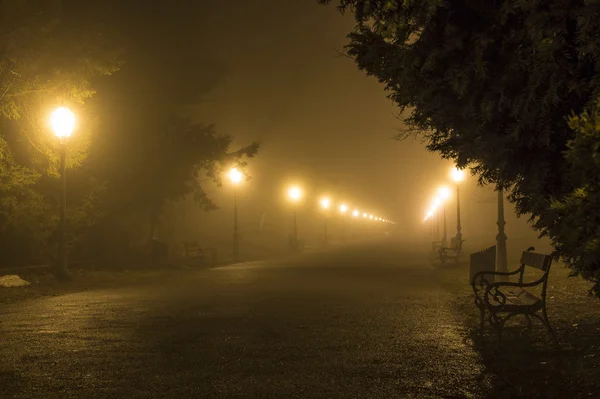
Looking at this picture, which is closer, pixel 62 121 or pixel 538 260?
pixel 538 260

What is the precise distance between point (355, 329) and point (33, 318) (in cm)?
603

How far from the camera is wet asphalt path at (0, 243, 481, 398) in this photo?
5.60m

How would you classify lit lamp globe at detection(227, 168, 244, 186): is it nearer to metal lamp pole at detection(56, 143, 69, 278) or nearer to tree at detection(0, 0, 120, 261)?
tree at detection(0, 0, 120, 261)

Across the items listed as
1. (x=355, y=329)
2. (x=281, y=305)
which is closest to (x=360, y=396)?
(x=355, y=329)

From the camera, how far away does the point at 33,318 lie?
34.2ft

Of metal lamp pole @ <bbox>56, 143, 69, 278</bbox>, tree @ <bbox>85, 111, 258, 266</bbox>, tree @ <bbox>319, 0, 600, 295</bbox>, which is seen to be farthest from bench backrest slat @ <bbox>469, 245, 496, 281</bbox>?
tree @ <bbox>85, 111, 258, 266</bbox>

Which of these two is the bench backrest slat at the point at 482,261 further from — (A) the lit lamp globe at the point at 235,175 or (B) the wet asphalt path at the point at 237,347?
(A) the lit lamp globe at the point at 235,175

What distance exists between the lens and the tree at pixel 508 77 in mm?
4957

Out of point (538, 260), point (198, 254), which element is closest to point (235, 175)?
point (198, 254)

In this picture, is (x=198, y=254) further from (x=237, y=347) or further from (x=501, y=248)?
(x=237, y=347)

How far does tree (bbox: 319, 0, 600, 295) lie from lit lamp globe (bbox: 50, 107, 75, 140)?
14.1 m

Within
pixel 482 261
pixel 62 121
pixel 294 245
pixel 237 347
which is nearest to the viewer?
pixel 237 347

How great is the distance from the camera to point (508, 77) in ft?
18.8

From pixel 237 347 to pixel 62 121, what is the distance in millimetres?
13540
